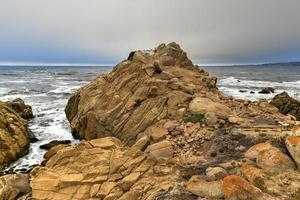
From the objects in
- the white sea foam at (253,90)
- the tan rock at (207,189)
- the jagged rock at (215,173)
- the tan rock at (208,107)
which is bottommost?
the white sea foam at (253,90)

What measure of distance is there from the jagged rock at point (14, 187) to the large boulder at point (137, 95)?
6.89m

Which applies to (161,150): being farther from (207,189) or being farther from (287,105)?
(287,105)

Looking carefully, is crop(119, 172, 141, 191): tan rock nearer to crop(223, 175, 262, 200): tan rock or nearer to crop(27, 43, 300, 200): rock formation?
crop(27, 43, 300, 200): rock formation

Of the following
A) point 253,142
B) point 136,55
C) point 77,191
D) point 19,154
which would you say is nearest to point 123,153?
point 77,191

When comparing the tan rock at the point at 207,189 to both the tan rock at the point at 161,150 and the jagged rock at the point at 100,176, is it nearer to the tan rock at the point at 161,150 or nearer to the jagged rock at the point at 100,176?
the jagged rock at the point at 100,176

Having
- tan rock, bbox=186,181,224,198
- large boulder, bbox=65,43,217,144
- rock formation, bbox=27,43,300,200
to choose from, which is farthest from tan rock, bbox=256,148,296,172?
large boulder, bbox=65,43,217,144

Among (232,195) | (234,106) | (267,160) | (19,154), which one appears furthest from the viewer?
(19,154)

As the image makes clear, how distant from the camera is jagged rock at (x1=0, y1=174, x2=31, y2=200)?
12172mm

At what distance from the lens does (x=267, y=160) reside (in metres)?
11.3

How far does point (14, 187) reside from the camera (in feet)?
40.9

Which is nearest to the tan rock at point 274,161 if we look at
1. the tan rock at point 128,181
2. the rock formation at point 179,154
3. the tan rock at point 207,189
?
the rock formation at point 179,154

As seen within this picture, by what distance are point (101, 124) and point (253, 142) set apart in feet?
36.5

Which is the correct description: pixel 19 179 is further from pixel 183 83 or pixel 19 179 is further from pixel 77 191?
pixel 183 83

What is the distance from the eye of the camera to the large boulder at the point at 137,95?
18844 mm
